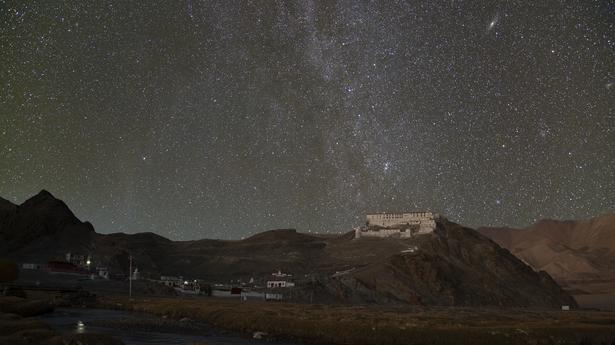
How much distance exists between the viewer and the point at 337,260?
160m

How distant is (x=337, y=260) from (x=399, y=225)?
3759 cm

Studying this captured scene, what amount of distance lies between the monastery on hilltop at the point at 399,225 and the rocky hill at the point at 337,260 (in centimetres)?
419

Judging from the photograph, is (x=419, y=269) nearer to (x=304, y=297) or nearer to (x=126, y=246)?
(x=304, y=297)

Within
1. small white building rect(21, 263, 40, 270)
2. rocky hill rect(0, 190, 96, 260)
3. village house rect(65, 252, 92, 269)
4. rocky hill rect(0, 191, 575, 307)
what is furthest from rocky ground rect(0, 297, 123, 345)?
rocky hill rect(0, 190, 96, 260)

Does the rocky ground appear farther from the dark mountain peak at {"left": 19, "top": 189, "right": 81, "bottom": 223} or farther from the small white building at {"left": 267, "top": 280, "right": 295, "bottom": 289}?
the dark mountain peak at {"left": 19, "top": 189, "right": 81, "bottom": 223}

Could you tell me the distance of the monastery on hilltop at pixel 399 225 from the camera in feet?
583

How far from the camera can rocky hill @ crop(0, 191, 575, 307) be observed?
122625 millimetres

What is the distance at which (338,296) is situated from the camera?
4547 inches

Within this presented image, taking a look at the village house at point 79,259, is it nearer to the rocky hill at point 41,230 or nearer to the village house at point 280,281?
the rocky hill at point 41,230

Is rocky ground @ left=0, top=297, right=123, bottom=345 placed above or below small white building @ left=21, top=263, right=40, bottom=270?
below

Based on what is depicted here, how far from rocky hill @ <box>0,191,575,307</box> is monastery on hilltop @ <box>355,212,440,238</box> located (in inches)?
165

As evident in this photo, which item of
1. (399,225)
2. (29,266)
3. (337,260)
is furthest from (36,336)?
(399,225)

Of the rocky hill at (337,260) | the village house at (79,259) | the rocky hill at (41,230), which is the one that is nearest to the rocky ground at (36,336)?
the rocky hill at (337,260)

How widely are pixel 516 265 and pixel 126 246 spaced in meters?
113
